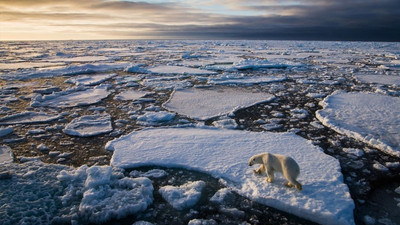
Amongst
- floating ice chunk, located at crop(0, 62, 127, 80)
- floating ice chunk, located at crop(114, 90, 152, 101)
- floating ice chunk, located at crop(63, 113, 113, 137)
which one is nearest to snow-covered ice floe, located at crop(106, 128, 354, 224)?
floating ice chunk, located at crop(63, 113, 113, 137)

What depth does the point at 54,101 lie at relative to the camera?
640 cm

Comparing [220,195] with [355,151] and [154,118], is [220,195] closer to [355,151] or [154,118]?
[355,151]

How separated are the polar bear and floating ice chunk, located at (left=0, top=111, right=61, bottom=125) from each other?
4.32 meters

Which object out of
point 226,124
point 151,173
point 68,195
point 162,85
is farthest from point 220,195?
point 162,85

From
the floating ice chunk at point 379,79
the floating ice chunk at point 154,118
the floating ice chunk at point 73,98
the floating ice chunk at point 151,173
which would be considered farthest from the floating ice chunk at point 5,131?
the floating ice chunk at point 379,79

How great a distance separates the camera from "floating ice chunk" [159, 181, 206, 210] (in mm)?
2465

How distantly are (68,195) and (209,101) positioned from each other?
166 inches

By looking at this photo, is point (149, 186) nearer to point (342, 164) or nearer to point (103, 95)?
point (342, 164)

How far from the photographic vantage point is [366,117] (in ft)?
16.0

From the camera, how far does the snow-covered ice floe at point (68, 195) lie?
90.0 inches

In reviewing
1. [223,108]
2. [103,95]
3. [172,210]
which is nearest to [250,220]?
[172,210]

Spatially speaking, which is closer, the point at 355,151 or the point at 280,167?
the point at 280,167

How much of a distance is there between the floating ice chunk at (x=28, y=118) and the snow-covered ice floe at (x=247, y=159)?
215cm

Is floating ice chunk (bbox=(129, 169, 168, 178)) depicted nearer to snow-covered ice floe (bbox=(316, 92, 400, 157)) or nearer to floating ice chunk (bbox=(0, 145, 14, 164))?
floating ice chunk (bbox=(0, 145, 14, 164))
